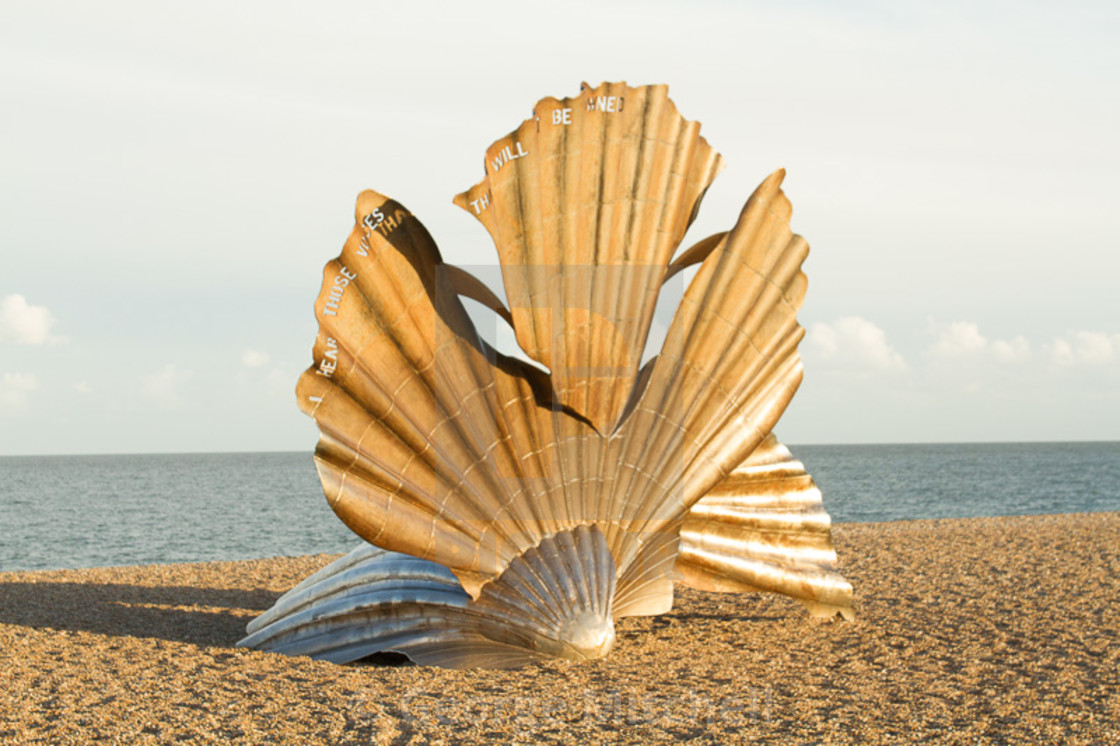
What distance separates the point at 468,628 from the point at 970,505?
109 ft

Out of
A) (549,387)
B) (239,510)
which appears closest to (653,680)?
(549,387)

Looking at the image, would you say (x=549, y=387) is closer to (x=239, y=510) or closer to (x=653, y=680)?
(x=653, y=680)

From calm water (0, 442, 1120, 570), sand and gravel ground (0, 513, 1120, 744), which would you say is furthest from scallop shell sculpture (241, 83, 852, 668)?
calm water (0, 442, 1120, 570)

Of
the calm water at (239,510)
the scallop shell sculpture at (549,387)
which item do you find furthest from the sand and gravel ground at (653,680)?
the calm water at (239,510)

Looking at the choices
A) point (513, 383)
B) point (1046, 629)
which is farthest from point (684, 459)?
point (1046, 629)

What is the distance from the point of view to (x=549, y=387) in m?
6.98

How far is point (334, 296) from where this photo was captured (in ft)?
21.5

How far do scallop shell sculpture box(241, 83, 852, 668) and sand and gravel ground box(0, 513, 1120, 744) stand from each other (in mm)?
510

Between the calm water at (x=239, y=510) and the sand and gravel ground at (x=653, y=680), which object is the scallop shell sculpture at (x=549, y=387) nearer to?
the sand and gravel ground at (x=653, y=680)

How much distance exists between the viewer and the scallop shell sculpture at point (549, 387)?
667 cm

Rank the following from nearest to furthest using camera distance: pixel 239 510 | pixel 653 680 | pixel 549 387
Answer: pixel 653 680 → pixel 549 387 → pixel 239 510

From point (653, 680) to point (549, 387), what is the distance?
2111 mm

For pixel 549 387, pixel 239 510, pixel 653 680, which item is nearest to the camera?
pixel 653 680

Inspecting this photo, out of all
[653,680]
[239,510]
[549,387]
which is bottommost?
[653,680]
